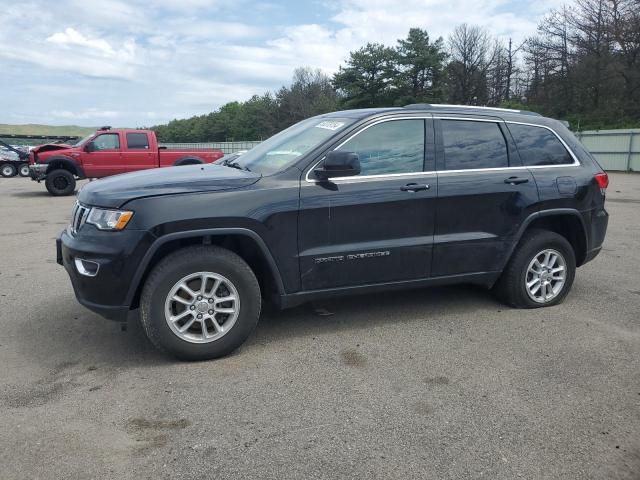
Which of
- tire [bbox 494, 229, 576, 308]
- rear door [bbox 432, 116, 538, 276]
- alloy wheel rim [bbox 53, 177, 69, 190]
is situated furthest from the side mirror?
alloy wheel rim [bbox 53, 177, 69, 190]

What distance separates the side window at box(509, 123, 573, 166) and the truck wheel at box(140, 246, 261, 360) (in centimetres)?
273

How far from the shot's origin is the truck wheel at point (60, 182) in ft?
52.6

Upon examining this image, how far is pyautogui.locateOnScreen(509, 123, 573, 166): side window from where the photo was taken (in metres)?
4.85

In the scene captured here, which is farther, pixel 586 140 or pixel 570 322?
pixel 586 140

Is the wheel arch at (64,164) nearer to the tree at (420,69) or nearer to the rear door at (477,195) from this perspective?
the rear door at (477,195)

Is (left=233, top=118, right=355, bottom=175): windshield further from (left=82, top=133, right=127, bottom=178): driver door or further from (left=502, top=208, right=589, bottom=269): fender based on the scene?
(left=82, top=133, right=127, bottom=178): driver door

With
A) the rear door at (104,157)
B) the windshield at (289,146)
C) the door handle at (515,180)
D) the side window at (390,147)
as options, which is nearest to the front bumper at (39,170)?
the rear door at (104,157)

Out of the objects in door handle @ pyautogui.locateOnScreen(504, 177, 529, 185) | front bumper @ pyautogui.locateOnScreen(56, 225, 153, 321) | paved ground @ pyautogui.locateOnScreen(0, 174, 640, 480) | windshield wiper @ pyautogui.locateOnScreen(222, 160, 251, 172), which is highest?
windshield wiper @ pyautogui.locateOnScreen(222, 160, 251, 172)

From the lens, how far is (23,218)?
11375mm

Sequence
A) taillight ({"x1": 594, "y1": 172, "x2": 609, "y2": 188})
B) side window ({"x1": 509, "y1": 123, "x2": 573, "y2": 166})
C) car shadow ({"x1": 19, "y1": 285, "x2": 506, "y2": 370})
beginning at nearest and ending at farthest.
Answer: car shadow ({"x1": 19, "y1": 285, "x2": 506, "y2": 370}), side window ({"x1": 509, "y1": 123, "x2": 573, "y2": 166}), taillight ({"x1": 594, "y1": 172, "x2": 609, "y2": 188})

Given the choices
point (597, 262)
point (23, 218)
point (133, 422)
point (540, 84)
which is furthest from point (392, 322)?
point (540, 84)

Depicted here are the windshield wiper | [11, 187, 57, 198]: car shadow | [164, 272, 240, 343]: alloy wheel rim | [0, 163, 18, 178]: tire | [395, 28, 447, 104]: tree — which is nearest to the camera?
[164, 272, 240, 343]: alloy wheel rim

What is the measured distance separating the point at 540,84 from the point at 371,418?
50.3 meters

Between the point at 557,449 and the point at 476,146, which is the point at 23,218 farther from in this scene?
the point at 557,449
